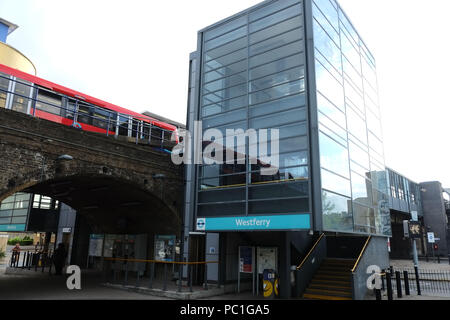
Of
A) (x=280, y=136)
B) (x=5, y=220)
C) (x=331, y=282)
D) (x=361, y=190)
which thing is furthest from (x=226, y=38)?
(x=5, y=220)

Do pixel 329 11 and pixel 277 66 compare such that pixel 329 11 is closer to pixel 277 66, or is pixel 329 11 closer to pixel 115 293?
pixel 277 66

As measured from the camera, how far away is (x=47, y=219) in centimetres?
2675

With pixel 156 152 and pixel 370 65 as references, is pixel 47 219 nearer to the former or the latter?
pixel 156 152

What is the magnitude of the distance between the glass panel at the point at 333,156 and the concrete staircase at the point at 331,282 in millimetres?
3959

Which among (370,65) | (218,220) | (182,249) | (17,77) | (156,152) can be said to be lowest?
(182,249)

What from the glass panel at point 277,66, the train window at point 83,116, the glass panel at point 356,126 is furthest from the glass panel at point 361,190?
the train window at point 83,116

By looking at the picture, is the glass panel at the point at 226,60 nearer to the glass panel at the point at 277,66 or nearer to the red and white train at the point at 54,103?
the glass panel at the point at 277,66

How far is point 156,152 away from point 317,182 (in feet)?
23.7

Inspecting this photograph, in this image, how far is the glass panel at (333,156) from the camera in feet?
41.7

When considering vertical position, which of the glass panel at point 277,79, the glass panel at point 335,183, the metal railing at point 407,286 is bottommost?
the metal railing at point 407,286

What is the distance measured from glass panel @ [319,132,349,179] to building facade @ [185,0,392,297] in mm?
67

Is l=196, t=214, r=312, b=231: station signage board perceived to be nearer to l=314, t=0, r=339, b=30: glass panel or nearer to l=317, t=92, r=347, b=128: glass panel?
l=317, t=92, r=347, b=128: glass panel
